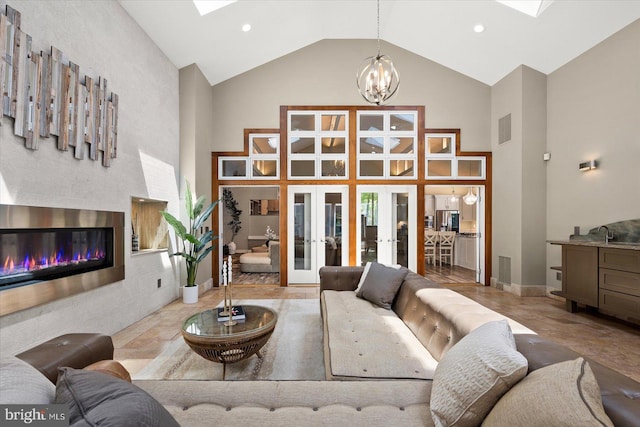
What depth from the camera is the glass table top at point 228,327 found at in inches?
91.0

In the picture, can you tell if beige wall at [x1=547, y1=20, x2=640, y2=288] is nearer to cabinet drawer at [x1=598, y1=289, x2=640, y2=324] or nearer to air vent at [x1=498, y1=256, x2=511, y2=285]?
air vent at [x1=498, y1=256, x2=511, y2=285]

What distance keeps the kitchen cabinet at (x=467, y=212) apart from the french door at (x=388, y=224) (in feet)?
15.7

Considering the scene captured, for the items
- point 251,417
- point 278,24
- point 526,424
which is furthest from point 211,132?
point 526,424

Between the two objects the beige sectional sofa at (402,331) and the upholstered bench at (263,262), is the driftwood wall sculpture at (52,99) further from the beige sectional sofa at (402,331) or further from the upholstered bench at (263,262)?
the upholstered bench at (263,262)

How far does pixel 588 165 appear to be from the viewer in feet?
14.5

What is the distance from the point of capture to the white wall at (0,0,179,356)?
95.7 inches

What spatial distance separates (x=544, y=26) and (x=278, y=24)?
13.3 ft

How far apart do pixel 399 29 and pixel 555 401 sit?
6228 mm

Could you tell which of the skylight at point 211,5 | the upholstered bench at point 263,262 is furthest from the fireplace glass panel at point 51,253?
the upholstered bench at point 263,262

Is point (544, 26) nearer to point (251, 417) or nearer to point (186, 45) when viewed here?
point (186, 45)

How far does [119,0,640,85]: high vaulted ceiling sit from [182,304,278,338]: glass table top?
391cm

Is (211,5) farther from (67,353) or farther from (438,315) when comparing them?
(438,315)

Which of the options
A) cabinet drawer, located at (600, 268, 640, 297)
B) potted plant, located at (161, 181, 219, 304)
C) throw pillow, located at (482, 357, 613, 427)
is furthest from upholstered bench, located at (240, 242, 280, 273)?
throw pillow, located at (482, 357, 613, 427)

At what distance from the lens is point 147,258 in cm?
421
